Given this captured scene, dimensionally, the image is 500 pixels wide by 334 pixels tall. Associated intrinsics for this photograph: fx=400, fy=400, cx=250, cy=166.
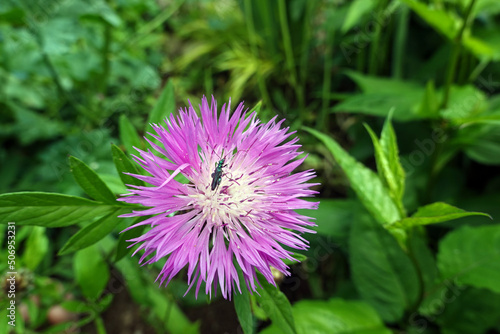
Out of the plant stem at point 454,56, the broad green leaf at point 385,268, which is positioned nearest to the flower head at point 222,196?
the broad green leaf at point 385,268

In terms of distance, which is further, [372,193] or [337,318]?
[337,318]

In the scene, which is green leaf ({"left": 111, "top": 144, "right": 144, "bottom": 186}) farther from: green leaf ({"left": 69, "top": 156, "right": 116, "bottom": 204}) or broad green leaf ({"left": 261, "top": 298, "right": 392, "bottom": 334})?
broad green leaf ({"left": 261, "top": 298, "right": 392, "bottom": 334})

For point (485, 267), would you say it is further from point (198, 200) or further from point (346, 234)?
point (198, 200)

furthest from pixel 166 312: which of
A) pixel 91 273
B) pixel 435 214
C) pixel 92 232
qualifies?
pixel 435 214

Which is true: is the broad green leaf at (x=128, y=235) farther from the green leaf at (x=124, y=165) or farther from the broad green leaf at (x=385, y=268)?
the broad green leaf at (x=385, y=268)

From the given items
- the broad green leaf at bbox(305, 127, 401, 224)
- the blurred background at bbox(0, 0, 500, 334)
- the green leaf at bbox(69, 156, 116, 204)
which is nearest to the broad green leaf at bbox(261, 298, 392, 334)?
the blurred background at bbox(0, 0, 500, 334)

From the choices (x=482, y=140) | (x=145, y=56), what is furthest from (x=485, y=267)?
(x=145, y=56)

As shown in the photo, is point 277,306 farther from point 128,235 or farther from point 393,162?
point 393,162
